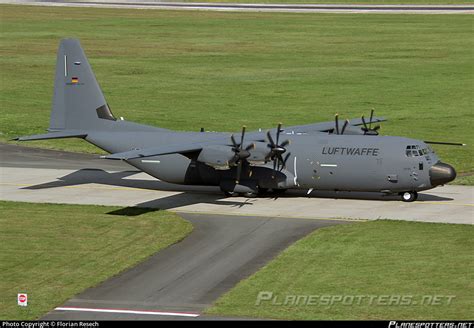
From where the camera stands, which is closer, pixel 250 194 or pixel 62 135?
pixel 250 194

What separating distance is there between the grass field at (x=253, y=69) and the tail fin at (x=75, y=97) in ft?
43.3

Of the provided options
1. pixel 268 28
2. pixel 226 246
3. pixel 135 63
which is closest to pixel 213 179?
pixel 226 246

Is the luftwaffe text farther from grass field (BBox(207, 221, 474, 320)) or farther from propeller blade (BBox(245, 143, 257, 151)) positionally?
grass field (BBox(207, 221, 474, 320))

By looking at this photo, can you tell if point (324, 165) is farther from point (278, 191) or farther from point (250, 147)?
point (278, 191)

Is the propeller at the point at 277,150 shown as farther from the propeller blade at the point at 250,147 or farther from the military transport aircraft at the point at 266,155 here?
the propeller blade at the point at 250,147

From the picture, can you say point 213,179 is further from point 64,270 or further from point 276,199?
point 64,270

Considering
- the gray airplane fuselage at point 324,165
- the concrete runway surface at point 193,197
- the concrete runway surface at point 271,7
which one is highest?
the concrete runway surface at point 271,7

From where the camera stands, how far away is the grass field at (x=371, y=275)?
34562 mm

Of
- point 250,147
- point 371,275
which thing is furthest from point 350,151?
point 371,275

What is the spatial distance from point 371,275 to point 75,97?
80.7 ft

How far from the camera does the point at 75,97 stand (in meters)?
57.2

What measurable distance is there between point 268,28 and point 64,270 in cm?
10096

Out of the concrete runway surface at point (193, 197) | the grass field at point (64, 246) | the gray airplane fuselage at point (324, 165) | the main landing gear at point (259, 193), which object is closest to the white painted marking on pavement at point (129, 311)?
the grass field at point (64, 246)

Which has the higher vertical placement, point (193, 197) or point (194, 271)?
point (193, 197)
